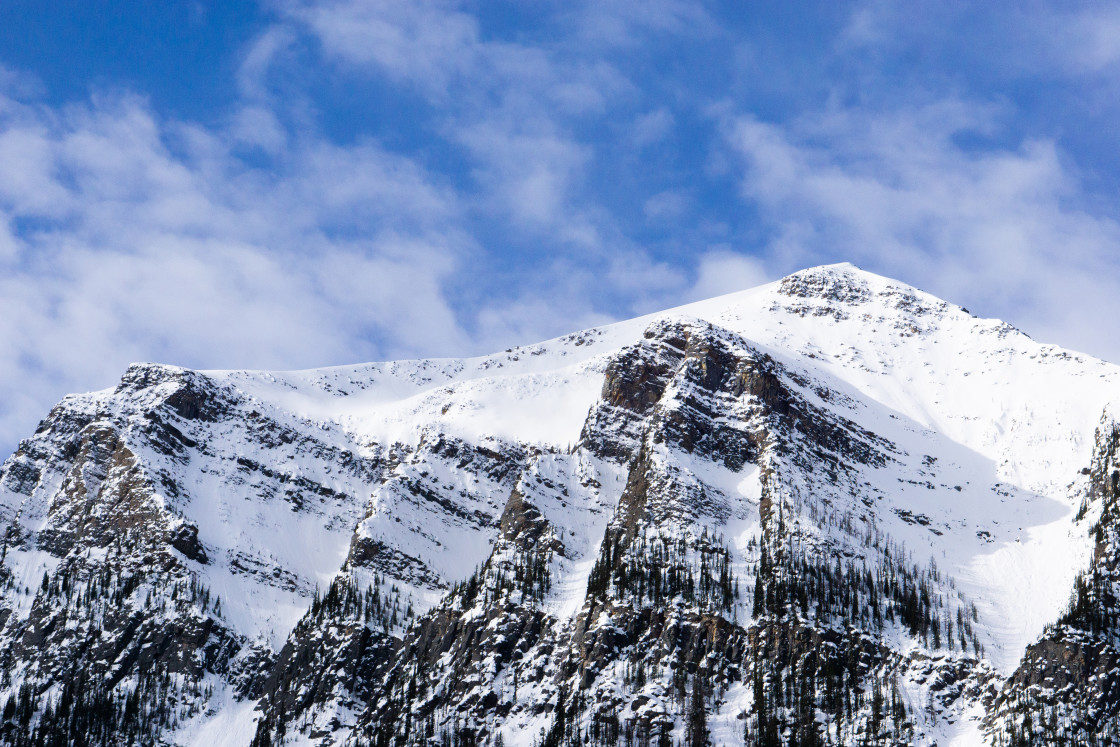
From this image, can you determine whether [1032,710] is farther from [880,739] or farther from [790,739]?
[790,739]

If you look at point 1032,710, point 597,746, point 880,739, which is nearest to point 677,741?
point 597,746

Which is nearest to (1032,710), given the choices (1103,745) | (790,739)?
(1103,745)

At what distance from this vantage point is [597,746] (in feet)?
653

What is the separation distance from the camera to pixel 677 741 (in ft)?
652

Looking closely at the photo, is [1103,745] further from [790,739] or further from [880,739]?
[790,739]

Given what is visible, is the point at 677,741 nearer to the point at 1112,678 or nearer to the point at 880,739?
the point at 880,739

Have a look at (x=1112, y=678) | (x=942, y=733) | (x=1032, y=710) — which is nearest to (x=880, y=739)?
(x=942, y=733)

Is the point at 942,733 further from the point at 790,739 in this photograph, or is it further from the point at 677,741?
the point at 677,741

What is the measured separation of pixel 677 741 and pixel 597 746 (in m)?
11.1

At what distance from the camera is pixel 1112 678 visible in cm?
19638

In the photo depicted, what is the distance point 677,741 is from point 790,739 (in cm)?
1543

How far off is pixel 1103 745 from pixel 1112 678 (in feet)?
34.6

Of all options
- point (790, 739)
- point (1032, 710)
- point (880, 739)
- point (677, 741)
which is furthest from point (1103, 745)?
point (677, 741)

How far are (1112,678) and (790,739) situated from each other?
44655 mm
